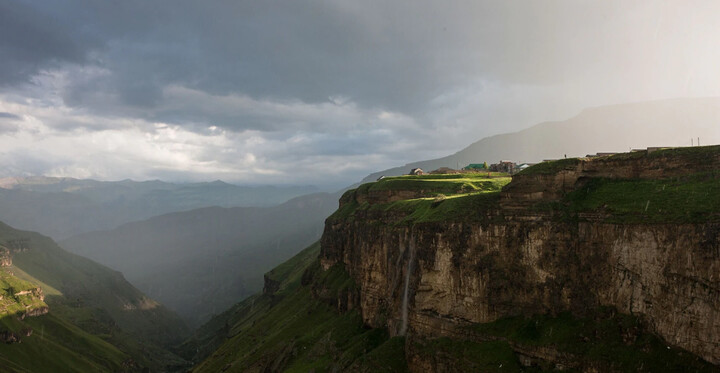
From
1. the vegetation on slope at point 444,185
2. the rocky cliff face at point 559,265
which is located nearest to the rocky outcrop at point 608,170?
the rocky cliff face at point 559,265

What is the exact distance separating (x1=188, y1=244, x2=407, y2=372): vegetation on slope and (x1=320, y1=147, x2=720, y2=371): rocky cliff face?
20.0 feet

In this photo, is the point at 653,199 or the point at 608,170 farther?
the point at 608,170

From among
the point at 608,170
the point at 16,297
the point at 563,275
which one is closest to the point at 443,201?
the point at 563,275

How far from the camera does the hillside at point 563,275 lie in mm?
32656

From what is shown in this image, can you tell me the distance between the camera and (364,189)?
107 metres

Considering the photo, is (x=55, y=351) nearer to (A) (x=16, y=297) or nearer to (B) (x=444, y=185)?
(A) (x=16, y=297)

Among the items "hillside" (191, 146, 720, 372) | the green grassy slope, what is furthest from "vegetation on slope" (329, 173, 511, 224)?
the green grassy slope

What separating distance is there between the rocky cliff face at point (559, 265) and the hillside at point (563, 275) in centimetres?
11

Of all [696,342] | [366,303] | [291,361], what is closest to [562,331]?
[696,342]

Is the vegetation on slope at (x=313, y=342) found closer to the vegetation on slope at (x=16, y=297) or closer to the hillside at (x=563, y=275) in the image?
the hillside at (x=563, y=275)

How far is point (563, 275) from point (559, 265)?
41.6 inches

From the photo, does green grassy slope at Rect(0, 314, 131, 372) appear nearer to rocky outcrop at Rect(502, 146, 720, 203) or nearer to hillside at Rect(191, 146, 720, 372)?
hillside at Rect(191, 146, 720, 372)

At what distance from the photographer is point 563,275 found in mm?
41219

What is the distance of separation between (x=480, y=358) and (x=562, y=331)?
9039 mm
